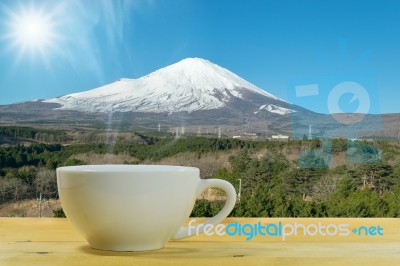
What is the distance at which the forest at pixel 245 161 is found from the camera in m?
2.72

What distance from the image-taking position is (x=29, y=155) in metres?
2.84

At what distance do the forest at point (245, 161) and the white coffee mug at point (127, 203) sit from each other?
212cm

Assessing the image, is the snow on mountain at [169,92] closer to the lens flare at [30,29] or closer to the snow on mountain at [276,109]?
the snow on mountain at [276,109]

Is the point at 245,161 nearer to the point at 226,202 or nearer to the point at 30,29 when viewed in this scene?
the point at 30,29

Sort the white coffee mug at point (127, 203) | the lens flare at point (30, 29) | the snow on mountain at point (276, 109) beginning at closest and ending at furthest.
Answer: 1. the white coffee mug at point (127, 203)
2. the lens flare at point (30, 29)
3. the snow on mountain at point (276, 109)

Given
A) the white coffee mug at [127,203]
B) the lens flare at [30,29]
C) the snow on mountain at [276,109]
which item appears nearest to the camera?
the white coffee mug at [127,203]

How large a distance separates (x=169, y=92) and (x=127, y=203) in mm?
2830

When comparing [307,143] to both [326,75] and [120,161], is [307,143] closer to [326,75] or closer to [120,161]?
[326,75]

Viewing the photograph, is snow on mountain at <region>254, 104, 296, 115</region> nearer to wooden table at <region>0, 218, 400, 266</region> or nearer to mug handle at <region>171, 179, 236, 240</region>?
wooden table at <region>0, 218, 400, 266</region>

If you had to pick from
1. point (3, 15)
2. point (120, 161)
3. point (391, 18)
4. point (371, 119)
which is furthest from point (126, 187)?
point (391, 18)

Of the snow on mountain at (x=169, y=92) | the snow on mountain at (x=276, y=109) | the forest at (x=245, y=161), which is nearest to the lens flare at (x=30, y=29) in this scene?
the snow on mountain at (x=169, y=92)

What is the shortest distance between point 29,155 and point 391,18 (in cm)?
208

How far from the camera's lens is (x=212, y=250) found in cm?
59

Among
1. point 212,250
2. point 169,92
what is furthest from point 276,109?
point 212,250
